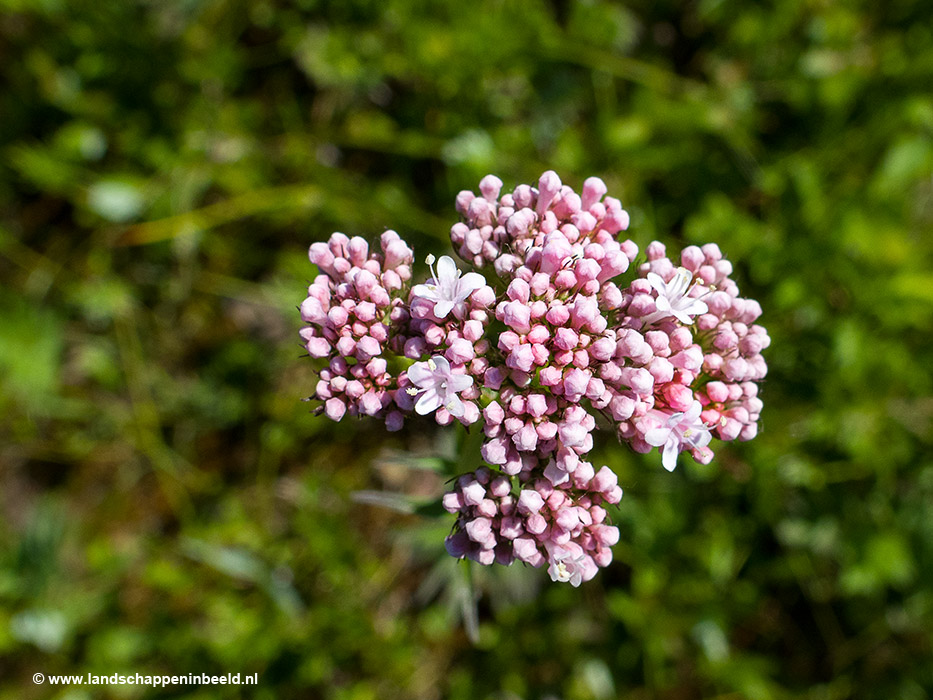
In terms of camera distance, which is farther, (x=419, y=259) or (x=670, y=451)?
(x=419, y=259)

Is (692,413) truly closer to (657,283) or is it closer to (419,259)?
(657,283)

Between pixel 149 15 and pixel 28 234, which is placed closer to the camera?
pixel 149 15

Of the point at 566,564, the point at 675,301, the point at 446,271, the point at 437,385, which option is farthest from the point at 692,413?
the point at 446,271

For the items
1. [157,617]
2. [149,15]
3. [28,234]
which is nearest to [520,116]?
[149,15]

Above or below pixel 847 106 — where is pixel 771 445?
below

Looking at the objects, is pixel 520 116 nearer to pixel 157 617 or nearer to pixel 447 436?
pixel 447 436

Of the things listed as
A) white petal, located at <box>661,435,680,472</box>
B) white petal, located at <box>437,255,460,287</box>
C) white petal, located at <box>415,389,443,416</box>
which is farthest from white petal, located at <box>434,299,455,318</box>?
white petal, located at <box>661,435,680,472</box>
